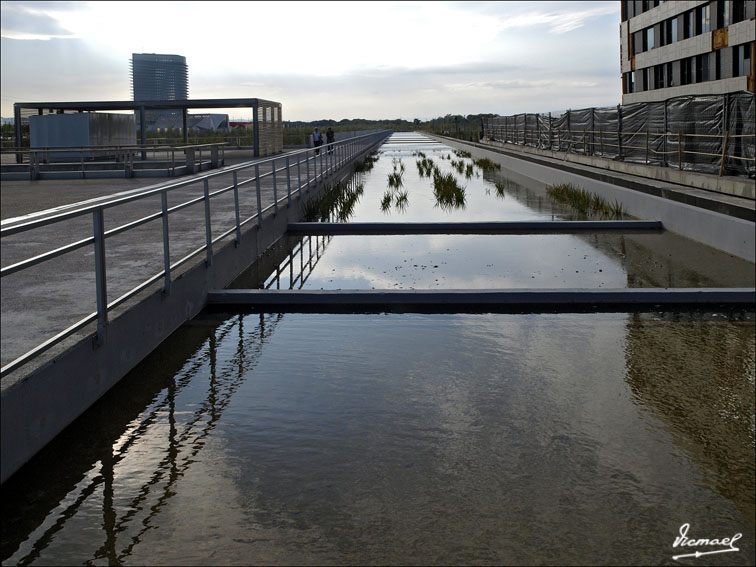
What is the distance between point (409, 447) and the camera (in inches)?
192

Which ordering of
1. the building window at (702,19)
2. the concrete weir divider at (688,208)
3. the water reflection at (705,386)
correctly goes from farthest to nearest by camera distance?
the building window at (702,19) < the concrete weir divider at (688,208) < the water reflection at (705,386)

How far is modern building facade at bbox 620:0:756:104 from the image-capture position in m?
48.1

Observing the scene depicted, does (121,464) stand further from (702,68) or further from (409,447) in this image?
(702,68)

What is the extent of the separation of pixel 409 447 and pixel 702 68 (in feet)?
180

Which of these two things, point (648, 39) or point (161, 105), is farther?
point (648, 39)

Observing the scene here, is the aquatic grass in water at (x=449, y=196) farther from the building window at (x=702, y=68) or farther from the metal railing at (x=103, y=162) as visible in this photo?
the building window at (x=702, y=68)

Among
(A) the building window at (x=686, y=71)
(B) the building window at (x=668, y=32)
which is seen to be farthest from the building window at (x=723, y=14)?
(B) the building window at (x=668, y=32)

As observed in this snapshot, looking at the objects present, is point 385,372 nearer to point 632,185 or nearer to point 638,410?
point 638,410

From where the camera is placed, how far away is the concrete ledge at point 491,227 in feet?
49.5

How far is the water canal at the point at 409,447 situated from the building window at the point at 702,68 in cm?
4996

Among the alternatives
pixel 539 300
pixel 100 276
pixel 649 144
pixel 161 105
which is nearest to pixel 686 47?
pixel 161 105

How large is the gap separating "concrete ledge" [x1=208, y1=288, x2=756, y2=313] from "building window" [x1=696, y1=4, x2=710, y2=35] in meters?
48.7

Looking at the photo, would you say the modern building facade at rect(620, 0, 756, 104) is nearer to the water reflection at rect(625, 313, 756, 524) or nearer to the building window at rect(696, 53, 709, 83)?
the building window at rect(696, 53, 709, 83)

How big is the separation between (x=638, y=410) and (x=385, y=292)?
3.71m
